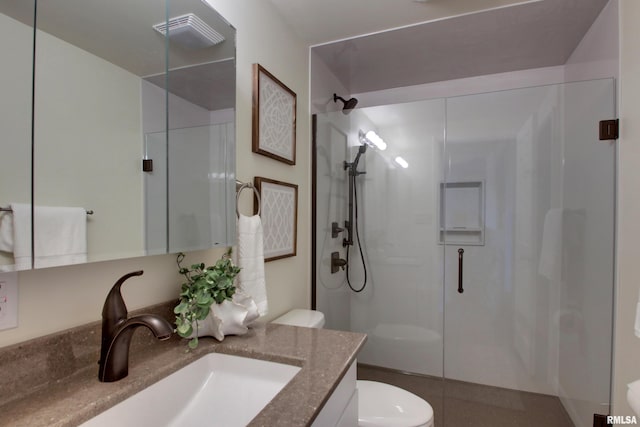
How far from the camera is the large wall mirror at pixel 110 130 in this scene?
2.22 feet

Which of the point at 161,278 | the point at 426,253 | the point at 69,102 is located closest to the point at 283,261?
the point at 161,278

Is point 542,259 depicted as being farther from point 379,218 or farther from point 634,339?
point 379,218

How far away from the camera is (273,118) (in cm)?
168

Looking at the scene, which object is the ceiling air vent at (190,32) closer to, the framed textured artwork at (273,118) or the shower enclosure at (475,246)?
the framed textured artwork at (273,118)

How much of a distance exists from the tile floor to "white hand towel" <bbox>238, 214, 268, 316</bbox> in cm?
146

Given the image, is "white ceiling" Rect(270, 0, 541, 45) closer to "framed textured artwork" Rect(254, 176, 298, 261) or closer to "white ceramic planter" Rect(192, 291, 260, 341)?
"framed textured artwork" Rect(254, 176, 298, 261)

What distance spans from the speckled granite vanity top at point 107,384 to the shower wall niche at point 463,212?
1454 mm

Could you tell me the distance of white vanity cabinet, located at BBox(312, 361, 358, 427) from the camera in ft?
2.73

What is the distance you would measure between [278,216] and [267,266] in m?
0.27

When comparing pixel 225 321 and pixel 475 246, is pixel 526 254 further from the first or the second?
pixel 225 321

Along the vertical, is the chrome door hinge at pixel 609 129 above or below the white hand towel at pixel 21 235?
above

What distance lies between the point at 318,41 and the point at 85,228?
5.98 ft

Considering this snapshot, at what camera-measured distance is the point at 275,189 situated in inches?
66.8

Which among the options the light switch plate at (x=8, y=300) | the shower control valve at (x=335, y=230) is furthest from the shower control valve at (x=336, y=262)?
the light switch plate at (x=8, y=300)
